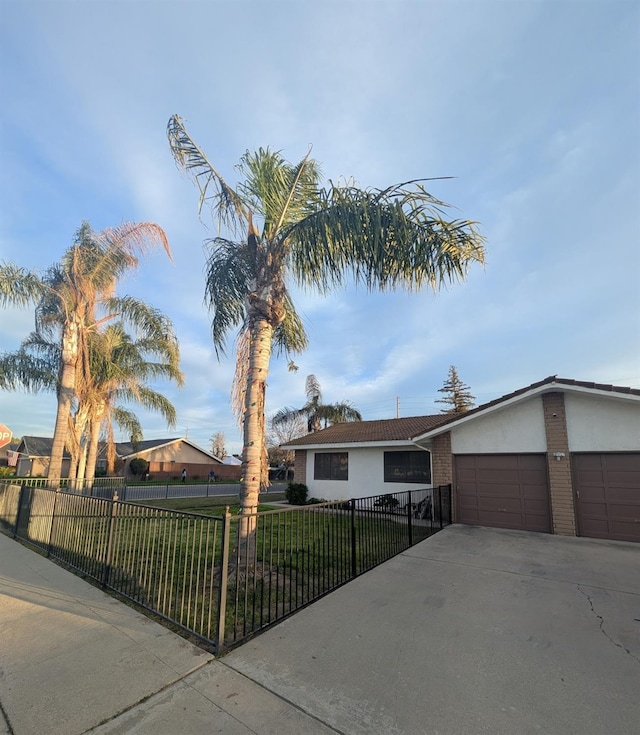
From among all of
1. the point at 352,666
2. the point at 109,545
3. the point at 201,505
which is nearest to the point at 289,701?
the point at 352,666

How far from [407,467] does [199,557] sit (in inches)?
452

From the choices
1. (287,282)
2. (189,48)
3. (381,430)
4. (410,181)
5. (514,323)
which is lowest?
(381,430)

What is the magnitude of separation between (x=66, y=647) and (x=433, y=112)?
34.7 feet

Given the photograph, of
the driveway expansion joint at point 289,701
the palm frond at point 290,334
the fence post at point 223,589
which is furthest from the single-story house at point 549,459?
the driveway expansion joint at point 289,701

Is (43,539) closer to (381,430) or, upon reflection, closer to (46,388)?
(46,388)

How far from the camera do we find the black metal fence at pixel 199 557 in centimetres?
383

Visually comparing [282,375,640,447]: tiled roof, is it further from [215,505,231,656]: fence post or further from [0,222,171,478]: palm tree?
[0,222,171,478]: palm tree

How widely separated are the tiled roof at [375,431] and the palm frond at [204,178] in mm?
9578

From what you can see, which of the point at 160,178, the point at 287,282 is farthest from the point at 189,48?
the point at 287,282

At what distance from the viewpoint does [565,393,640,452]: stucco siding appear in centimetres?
857

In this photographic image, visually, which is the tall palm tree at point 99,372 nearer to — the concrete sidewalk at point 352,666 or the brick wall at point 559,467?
the concrete sidewalk at point 352,666

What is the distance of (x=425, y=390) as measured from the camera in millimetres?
47156

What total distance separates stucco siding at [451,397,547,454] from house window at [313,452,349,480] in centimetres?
573

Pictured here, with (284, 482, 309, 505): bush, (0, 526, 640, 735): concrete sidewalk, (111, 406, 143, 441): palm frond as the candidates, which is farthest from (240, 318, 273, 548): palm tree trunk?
(111, 406, 143, 441): palm frond
